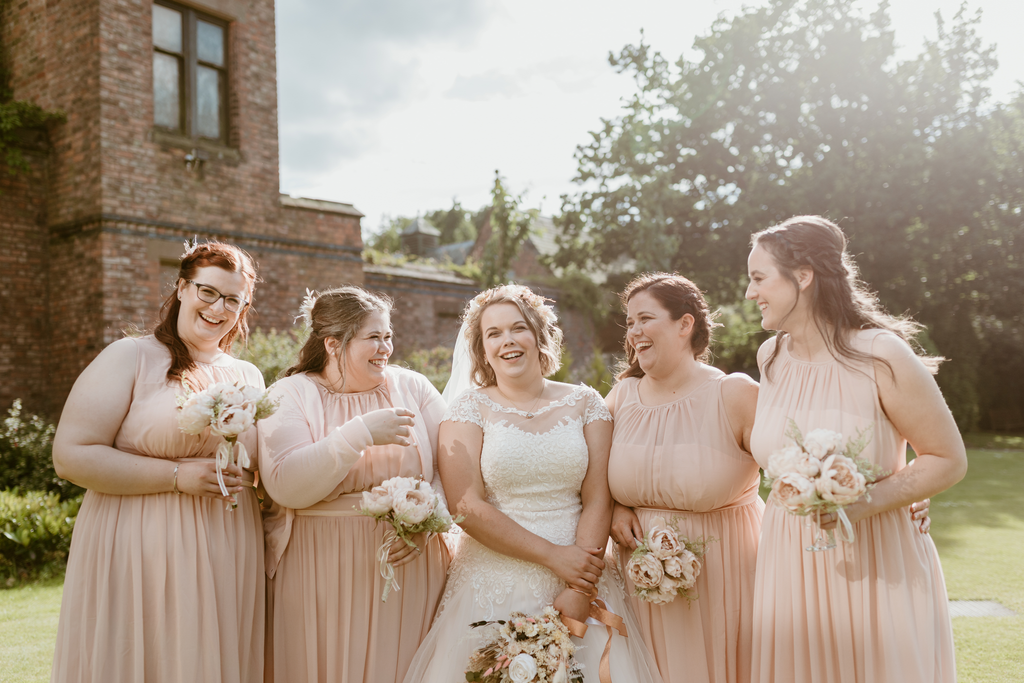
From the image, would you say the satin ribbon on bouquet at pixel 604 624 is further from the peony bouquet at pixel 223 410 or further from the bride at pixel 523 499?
the peony bouquet at pixel 223 410

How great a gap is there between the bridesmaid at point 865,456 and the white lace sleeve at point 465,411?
1.34 metres

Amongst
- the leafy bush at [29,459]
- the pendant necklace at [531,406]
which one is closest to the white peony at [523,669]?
the pendant necklace at [531,406]

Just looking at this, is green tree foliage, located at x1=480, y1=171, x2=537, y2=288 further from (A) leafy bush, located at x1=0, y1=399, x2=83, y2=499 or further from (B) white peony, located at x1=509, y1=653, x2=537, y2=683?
(B) white peony, located at x1=509, y1=653, x2=537, y2=683

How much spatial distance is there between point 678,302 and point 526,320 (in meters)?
0.79

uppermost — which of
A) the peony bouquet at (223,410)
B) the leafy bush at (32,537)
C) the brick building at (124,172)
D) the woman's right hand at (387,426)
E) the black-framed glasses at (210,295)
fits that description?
the brick building at (124,172)

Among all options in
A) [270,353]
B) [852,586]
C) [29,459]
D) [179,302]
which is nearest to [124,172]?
[270,353]

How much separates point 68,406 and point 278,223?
34.8ft

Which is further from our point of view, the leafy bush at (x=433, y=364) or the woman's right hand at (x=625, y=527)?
the leafy bush at (x=433, y=364)

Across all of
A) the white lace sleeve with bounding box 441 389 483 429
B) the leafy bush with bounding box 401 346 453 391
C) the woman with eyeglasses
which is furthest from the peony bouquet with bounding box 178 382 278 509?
the leafy bush with bounding box 401 346 453 391

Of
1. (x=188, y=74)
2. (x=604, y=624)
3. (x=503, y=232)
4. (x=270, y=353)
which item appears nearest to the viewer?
(x=604, y=624)

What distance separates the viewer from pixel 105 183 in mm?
11133

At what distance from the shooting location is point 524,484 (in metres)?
3.58

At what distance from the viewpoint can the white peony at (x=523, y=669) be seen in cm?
295

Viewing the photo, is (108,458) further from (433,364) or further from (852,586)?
(433,364)
